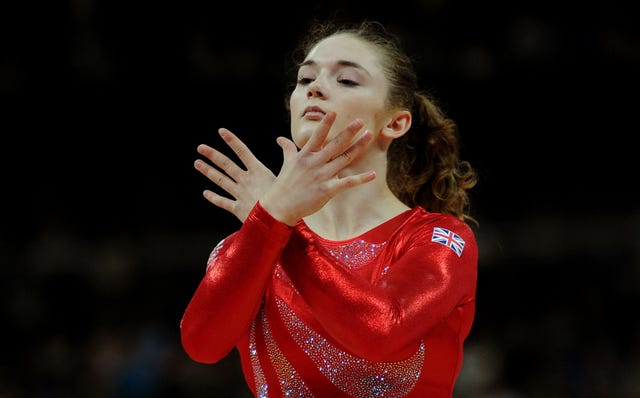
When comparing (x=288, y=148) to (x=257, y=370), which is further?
(x=257, y=370)

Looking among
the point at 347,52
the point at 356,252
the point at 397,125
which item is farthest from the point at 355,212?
the point at 347,52

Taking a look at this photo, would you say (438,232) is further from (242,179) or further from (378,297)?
(242,179)

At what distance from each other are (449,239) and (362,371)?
16.1 inches

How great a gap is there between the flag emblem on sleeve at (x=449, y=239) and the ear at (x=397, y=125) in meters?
0.43

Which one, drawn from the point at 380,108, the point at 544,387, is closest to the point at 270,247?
the point at 380,108

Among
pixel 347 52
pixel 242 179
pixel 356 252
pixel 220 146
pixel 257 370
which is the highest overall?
pixel 347 52

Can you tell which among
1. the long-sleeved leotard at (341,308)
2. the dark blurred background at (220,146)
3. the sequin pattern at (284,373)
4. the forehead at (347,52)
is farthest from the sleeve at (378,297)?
the dark blurred background at (220,146)

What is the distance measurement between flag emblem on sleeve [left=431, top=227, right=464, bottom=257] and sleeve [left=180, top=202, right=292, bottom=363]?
481mm

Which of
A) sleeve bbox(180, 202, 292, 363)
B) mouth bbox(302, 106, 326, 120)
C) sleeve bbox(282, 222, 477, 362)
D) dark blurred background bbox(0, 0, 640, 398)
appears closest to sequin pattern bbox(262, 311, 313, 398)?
sleeve bbox(180, 202, 292, 363)

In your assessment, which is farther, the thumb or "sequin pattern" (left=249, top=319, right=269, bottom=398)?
"sequin pattern" (left=249, top=319, right=269, bottom=398)

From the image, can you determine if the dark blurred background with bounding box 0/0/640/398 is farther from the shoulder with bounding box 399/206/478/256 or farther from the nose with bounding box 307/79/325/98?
the nose with bounding box 307/79/325/98

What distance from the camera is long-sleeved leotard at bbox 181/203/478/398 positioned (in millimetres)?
1977

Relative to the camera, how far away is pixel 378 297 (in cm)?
198

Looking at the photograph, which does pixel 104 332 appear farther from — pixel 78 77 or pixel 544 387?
pixel 544 387
